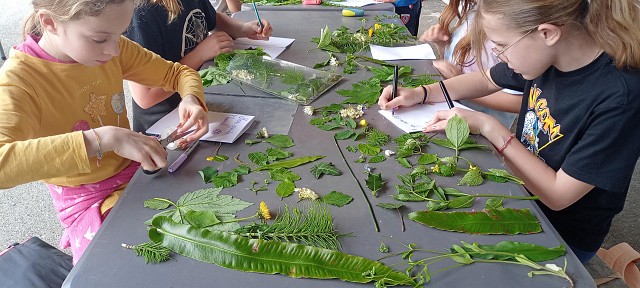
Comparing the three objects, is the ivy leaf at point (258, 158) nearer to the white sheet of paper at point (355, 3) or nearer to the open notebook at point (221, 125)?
the open notebook at point (221, 125)

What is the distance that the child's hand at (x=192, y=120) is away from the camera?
116 centimetres

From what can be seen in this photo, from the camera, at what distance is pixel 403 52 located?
166 centimetres

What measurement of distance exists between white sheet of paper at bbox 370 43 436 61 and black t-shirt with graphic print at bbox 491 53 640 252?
36 centimetres

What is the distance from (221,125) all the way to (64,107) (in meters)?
0.37

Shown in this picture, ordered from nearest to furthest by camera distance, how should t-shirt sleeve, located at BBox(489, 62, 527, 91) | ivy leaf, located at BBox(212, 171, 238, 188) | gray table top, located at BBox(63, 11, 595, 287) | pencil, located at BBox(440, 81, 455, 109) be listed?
gray table top, located at BBox(63, 11, 595, 287) → ivy leaf, located at BBox(212, 171, 238, 188) → pencil, located at BBox(440, 81, 455, 109) → t-shirt sleeve, located at BBox(489, 62, 527, 91)

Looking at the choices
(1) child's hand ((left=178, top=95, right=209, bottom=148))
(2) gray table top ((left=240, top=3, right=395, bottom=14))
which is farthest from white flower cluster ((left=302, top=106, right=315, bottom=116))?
(2) gray table top ((left=240, top=3, right=395, bottom=14))

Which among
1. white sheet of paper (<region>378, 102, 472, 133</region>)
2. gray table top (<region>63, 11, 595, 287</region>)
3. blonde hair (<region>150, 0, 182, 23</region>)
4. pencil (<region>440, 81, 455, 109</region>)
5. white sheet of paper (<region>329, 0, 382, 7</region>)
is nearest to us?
gray table top (<region>63, 11, 595, 287</region>)

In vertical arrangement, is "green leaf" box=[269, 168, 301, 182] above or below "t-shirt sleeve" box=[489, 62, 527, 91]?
above

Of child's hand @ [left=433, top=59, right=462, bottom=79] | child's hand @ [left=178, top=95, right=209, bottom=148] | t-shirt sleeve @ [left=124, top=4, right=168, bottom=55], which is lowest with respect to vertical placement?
child's hand @ [left=433, top=59, right=462, bottom=79]

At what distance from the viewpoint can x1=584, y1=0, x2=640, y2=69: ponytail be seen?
3.43ft

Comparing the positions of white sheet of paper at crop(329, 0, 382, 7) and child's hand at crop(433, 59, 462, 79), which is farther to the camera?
white sheet of paper at crop(329, 0, 382, 7)

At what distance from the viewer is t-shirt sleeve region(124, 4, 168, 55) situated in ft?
4.94

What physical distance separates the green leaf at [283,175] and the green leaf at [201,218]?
161 millimetres

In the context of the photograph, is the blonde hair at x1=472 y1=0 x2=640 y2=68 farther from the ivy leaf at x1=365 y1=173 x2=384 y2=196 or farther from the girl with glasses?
the ivy leaf at x1=365 y1=173 x2=384 y2=196
